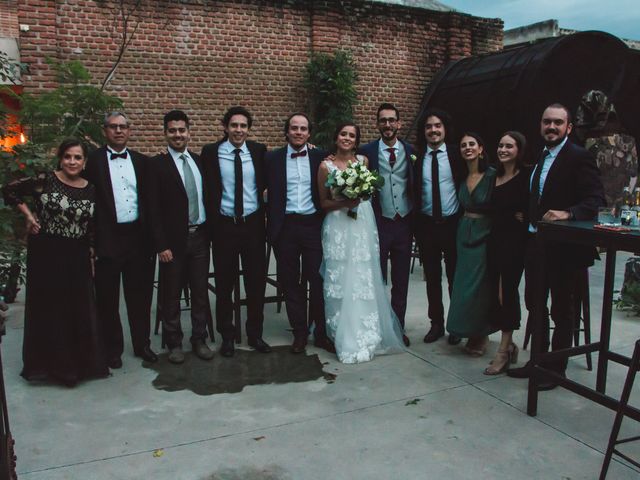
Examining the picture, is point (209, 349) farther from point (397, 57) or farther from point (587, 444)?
point (397, 57)

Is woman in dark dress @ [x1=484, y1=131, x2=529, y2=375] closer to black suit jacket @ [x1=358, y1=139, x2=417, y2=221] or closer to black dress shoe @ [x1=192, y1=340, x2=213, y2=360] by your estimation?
black suit jacket @ [x1=358, y1=139, x2=417, y2=221]

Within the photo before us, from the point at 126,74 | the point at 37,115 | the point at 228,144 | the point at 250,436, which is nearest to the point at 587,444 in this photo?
the point at 250,436

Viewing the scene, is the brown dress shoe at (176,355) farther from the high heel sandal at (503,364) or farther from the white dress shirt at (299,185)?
the high heel sandal at (503,364)

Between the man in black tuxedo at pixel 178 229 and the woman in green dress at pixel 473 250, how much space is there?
7.12 ft

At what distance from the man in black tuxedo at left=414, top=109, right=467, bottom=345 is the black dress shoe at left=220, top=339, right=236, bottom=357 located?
1907 millimetres

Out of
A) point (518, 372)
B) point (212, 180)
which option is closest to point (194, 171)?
point (212, 180)

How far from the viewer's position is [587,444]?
3434 millimetres

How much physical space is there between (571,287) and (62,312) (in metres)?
3.78

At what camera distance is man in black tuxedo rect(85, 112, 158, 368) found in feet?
14.9

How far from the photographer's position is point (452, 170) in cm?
519

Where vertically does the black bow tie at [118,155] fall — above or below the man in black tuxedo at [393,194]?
above

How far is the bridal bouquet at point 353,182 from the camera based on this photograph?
467 cm

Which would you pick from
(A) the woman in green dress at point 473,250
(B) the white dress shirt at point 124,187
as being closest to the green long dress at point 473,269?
(A) the woman in green dress at point 473,250

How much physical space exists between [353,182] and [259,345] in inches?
67.7
